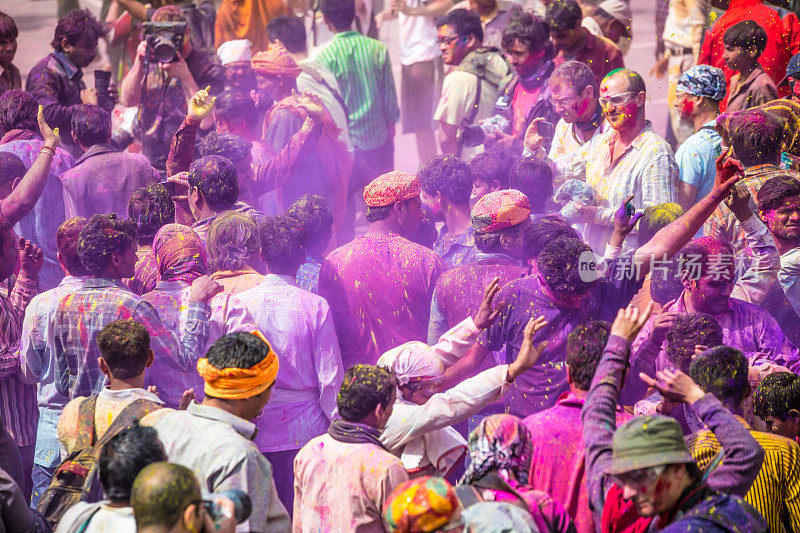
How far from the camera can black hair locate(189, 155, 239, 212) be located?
4875 mm

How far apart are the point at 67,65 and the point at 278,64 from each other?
169 centimetres

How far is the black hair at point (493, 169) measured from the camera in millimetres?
5523

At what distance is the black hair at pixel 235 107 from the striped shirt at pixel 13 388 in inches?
86.3

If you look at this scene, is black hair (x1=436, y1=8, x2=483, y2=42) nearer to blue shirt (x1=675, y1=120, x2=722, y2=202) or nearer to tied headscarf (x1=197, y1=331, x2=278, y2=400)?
blue shirt (x1=675, y1=120, x2=722, y2=202)

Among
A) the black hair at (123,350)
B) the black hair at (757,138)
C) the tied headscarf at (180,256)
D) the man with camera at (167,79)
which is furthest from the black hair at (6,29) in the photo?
the black hair at (757,138)

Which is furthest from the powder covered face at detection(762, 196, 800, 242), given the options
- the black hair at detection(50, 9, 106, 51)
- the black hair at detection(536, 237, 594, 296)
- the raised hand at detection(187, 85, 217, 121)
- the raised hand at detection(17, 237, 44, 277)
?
the black hair at detection(50, 9, 106, 51)

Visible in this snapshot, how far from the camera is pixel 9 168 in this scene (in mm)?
5621

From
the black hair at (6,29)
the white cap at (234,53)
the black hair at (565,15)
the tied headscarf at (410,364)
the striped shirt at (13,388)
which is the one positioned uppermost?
the black hair at (6,29)

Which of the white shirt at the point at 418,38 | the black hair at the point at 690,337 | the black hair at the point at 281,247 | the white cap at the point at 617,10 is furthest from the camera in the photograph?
the white shirt at the point at 418,38

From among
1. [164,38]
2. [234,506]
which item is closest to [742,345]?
[234,506]

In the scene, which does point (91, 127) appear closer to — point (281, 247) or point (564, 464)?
point (281, 247)

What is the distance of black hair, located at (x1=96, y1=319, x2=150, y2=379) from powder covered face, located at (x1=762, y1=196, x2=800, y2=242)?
3212 millimetres

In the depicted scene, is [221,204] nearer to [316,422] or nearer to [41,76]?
[316,422]

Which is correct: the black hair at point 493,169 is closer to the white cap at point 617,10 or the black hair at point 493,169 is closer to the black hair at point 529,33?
the black hair at point 529,33
